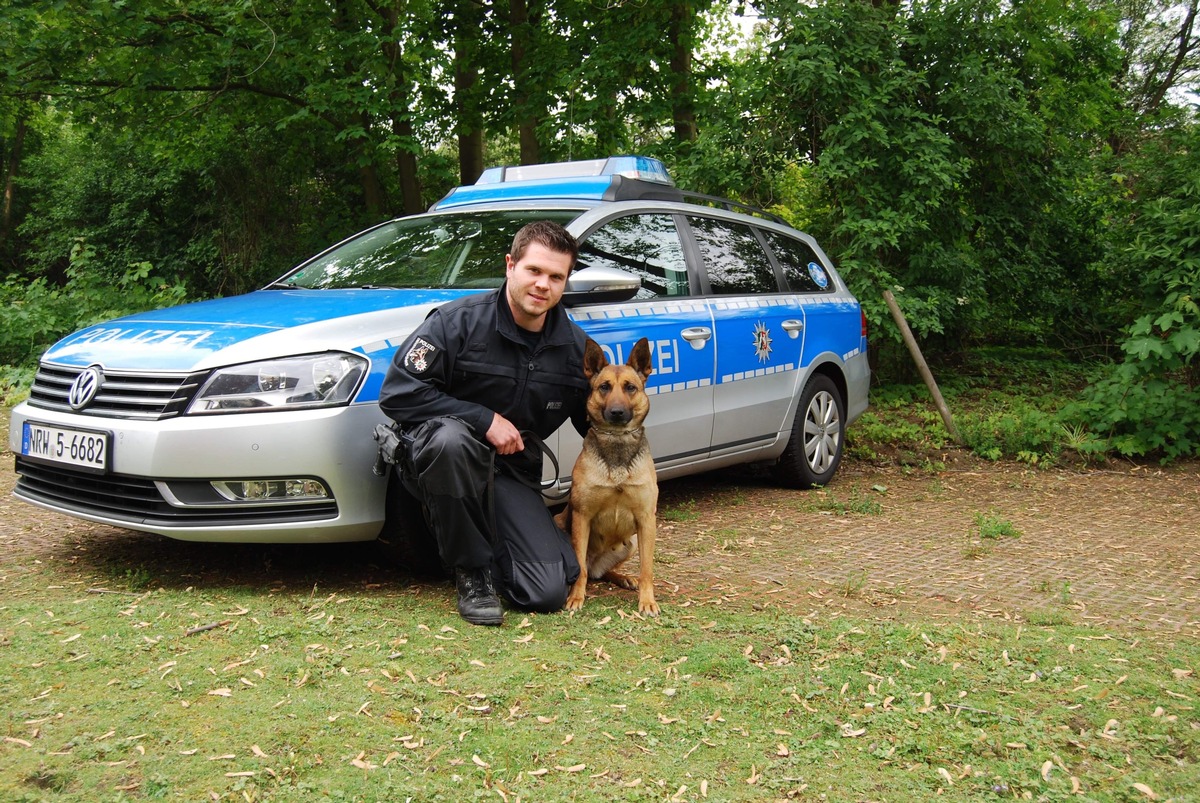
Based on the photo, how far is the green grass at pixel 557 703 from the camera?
2590mm

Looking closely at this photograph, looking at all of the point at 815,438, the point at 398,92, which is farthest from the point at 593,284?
the point at 398,92

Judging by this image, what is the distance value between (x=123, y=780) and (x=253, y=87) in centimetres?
1092

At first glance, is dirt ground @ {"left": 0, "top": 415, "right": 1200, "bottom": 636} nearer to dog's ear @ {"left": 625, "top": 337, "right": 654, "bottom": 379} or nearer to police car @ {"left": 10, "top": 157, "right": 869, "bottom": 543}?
police car @ {"left": 10, "top": 157, "right": 869, "bottom": 543}

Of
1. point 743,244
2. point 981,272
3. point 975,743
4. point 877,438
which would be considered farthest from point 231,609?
point 981,272

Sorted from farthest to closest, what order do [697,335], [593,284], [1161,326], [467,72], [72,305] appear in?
[467,72] < [72,305] < [1161,326] < [697,335] < [593,284]

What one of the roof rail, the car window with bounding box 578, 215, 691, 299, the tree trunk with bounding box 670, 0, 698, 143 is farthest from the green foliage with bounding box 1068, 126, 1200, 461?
the tree trunk with bounding box 670, 0, 698, 143

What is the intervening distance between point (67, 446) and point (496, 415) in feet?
5.60

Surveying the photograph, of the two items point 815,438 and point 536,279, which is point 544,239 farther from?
point 815,438

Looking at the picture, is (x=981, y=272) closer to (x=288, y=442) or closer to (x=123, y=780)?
(x=288, y=442)

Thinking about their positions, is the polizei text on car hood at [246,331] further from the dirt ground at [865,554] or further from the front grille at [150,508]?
the dirt ground at [865,554]

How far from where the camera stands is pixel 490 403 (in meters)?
4.01

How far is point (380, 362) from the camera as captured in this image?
394cm

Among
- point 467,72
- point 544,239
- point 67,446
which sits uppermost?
point 467,72

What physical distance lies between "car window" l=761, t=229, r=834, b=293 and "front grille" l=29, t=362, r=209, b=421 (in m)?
3.98
